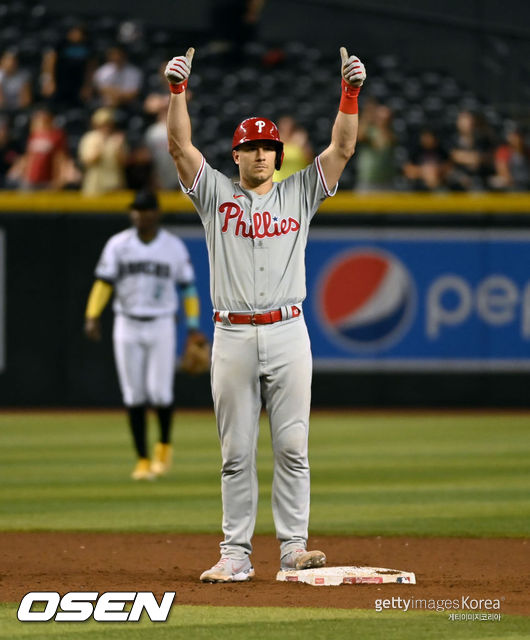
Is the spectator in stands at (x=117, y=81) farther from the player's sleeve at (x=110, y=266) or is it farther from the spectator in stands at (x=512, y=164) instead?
the player's sleeve at (x=110, y=266)

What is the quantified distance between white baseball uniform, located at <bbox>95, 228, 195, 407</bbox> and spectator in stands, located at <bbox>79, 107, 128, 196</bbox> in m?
6.20

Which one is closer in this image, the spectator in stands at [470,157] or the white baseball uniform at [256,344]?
the white baseball uniform at [256,344]

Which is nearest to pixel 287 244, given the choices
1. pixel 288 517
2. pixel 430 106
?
pixel 288 517

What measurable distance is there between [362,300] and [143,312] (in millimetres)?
6589

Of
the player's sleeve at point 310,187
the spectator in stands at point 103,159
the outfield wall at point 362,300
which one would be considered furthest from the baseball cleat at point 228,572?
the spectator in stands at point 103,159

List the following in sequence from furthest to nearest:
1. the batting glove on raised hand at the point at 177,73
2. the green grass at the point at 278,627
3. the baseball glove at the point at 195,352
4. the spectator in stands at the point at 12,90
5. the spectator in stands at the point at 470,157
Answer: the spectator in stands at the point at 12,90 < the spectator in stands at the point at 470,157 < the baseball glove at the point at 195,352 < the batting glove on raised hand at the point at 177,73 < the green grass at the point at 278,627

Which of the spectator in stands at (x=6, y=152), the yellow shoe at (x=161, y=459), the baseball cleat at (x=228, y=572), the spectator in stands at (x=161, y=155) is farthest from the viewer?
the spectator in stands at (x=6, y=152)

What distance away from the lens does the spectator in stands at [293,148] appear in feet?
53.9

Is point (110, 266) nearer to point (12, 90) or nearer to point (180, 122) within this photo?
point (180, 122)

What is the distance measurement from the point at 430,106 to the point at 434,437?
23.0 ft

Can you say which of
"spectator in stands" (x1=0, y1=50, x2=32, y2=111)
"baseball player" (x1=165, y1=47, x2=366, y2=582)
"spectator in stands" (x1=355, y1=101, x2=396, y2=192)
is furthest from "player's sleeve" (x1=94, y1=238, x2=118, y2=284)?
"spectator in stands" (x1=0, y1=50, x2=32, y2=111)

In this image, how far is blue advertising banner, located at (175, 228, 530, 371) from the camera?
16.8 metres

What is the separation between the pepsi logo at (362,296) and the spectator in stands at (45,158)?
3.49 metres

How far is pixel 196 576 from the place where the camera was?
6.32 meters
